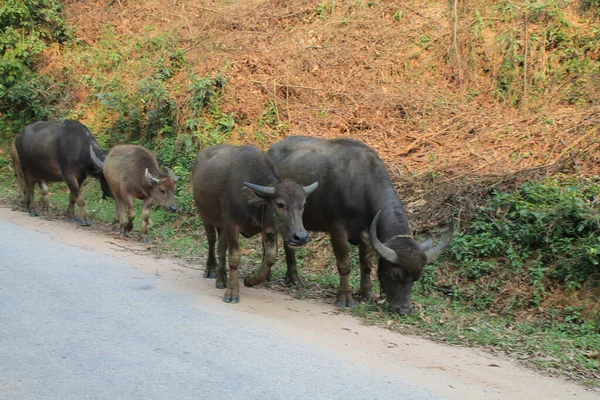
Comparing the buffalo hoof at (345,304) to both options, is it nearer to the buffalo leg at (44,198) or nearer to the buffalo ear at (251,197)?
the buffalo ear at (251,197)

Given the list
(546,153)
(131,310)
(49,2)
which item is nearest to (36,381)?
(131,310)

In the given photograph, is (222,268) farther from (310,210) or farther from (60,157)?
(60,157)

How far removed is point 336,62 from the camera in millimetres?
15539

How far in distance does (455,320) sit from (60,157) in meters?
8.56

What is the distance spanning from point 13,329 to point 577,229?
23.1 feet

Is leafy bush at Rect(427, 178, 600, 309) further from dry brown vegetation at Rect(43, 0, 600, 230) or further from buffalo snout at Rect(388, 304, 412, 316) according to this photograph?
buffalo snout at Rect(388, 304, 412, 316)

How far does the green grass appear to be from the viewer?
20.9 ft

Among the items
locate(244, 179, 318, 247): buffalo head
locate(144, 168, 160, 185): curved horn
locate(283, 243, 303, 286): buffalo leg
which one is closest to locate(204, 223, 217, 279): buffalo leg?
locate(283, 243, 303, 286): buffalo leg

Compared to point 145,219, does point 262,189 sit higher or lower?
higher

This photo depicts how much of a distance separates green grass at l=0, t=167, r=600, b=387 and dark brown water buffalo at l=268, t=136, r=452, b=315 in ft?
1.19

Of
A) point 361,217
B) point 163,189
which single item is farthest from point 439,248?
point 163,189

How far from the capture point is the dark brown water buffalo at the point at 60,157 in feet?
40.5

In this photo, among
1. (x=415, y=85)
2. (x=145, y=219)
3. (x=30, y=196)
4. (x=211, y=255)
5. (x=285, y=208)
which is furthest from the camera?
(x=415, y=85)

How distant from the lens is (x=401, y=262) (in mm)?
7176
